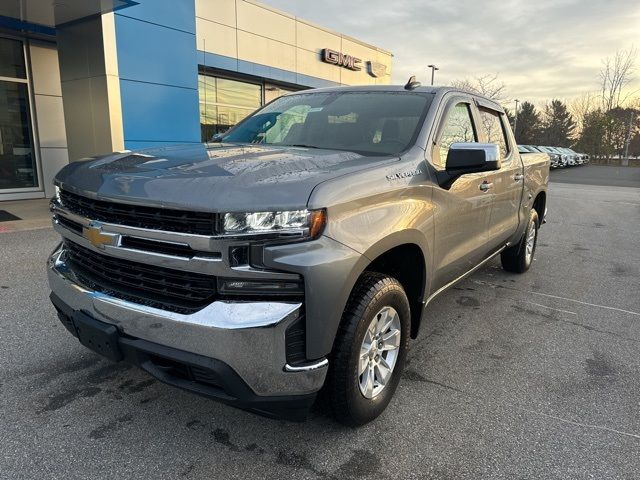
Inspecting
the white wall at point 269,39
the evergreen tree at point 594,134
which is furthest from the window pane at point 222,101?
the evergreen tree at point 594,134

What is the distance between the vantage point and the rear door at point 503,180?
433cm

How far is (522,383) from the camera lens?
3.33m

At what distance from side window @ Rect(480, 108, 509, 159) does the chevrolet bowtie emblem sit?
3232 millimetres

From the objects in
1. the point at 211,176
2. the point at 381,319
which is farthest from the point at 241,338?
the point at 381,319

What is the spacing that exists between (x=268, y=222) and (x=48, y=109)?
11821 mm

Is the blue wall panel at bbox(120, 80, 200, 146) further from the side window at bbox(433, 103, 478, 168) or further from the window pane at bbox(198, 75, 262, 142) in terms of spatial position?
the side window at bbox(433, 103, 478, 168)

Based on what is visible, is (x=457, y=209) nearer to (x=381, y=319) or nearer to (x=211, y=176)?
(x=381, y=319)

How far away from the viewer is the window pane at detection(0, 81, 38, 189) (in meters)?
11.2

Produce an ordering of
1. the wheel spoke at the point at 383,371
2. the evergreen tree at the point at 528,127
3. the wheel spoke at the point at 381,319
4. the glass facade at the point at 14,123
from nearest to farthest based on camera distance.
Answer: the wheel spoke at the point at 381,319
the wheel spoke at the point at 383,371
the glass facade at the point at 14,123
the evergreen tree at the point at 528,127

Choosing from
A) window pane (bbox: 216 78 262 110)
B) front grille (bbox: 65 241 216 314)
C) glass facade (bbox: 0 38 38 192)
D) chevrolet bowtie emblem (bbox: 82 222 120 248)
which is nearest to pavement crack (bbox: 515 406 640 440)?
front grille (bbox: 65 241 216 314)

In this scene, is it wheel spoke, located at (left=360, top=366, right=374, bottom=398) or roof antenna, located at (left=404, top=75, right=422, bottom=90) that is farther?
roof antenna, located at (left=404, top=75, right=422, bottom=90)

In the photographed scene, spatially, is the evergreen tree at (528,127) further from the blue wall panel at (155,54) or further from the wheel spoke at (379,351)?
the wheel spoke at (379,351)

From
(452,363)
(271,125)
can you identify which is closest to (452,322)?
(452,363)

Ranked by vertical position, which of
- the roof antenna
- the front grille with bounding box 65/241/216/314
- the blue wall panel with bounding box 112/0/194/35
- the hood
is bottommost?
the front grille with bounding box 65/241/216/314
